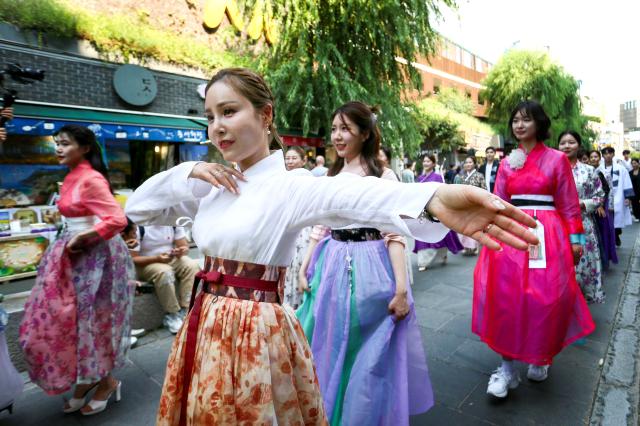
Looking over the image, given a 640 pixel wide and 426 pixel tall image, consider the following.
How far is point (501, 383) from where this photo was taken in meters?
2.88

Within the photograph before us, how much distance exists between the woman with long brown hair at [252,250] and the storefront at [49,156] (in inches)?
197

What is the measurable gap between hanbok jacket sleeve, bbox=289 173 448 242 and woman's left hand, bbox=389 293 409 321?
1.08m

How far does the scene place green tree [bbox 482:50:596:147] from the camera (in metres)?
23.3

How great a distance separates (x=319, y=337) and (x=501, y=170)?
190 centimetres

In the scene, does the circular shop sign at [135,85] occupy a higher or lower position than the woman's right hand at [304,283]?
higher

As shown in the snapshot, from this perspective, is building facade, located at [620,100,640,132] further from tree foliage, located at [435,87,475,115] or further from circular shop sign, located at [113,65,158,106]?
circular shop sign, located at [113,65,158,106]

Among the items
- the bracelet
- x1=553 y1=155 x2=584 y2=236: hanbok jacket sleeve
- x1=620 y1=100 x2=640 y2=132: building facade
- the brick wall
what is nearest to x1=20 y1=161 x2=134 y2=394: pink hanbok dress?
the bracelet

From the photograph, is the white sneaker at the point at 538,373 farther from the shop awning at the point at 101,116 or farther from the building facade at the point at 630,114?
the building facade at the point at 630,114

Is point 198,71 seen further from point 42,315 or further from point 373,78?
point 42,315

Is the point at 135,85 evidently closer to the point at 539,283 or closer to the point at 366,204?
the point at 539,283

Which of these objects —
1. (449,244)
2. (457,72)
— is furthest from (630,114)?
(449,244)

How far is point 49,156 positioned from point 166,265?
4084 mm

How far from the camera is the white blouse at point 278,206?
116cm

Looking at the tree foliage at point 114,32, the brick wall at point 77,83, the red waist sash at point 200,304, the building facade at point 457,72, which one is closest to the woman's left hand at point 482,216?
the red waist sash at point 200,304
